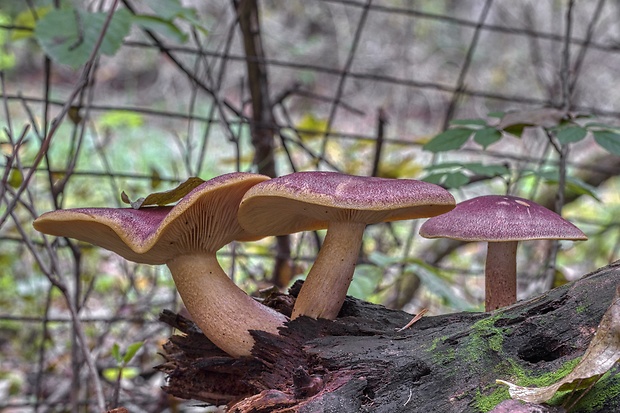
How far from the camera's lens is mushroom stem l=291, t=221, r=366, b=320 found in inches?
64.2

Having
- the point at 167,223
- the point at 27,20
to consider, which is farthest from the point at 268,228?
the point at 27,20

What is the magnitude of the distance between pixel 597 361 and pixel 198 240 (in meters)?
1.06

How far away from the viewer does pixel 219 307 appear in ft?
5.40

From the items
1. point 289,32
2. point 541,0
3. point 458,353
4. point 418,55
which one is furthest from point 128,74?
point 458,353

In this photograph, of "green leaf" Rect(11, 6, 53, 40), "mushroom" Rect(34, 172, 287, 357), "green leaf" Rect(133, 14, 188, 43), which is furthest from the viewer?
"green leaf" Rect(11, 6, 53, 40)

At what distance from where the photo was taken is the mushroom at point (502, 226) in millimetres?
1524

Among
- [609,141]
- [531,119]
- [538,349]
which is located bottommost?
[538,349]

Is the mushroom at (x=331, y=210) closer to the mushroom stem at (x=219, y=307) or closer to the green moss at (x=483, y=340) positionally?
the mushroom stem at (x=219, y=307)

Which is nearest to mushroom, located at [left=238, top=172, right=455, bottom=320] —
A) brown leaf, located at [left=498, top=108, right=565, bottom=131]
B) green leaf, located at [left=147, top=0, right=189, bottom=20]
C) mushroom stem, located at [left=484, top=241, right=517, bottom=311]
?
mushroom stem, located at [left=484, top=241, right=517, bottom=311]

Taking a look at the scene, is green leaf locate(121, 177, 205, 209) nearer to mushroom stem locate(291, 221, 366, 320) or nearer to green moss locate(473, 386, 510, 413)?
mushroom stem locate(291, 221, 366, 320)

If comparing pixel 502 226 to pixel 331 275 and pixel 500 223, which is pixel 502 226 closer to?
pixel 500 223

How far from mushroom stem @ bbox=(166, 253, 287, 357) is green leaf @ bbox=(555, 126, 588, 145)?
3.50 ft

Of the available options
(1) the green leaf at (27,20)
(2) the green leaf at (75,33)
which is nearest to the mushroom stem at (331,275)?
(2) the green leaf at (75,33)

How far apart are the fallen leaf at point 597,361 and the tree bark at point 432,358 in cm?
5
